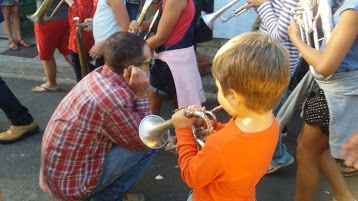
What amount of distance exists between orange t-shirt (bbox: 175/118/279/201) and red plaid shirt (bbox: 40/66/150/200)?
20.9 inches

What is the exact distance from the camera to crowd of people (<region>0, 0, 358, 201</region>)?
1438 mm

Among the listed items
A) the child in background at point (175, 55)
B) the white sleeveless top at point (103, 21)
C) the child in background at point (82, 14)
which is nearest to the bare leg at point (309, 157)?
the child in background at point (175, 55)

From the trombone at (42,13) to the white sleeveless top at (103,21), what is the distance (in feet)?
2.25

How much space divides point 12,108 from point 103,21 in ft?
3.08

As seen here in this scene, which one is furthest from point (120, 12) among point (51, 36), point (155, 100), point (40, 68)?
point (40, 68)

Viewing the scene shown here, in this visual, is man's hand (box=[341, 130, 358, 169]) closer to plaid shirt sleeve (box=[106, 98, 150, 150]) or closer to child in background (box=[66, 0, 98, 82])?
plaid shirt sleeve (box=[106, 98, 150, 150])

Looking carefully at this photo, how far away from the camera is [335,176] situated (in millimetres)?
2367

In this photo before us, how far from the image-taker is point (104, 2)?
2973mm

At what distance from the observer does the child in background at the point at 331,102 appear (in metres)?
1.72

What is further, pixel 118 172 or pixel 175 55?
pixel 175 55

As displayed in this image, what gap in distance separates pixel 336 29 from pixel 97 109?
3.60ft

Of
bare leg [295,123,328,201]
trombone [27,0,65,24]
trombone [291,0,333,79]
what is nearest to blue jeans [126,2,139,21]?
trombone [27,0,65,24]

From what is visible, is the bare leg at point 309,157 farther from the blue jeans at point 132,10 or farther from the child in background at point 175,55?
the blue jeans at point 132,10

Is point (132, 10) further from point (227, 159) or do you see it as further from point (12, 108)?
point (227, 159)
